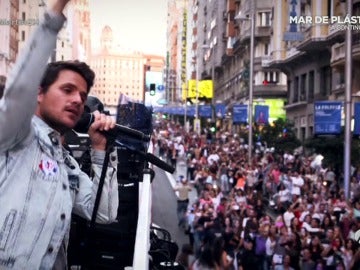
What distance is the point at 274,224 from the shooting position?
13.5 metres

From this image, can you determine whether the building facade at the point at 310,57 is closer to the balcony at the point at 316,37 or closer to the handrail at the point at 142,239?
the balcony at the point at 316,37

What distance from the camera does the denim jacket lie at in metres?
2.15

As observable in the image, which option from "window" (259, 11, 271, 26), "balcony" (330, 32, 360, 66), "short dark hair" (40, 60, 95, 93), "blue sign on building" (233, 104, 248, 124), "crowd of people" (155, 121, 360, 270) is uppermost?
"window" (259, 11, 271, 26)

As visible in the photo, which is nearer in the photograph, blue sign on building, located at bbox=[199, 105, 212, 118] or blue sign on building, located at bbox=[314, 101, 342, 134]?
blue sign on building, located at bbox=[314, 101, 342, 134]

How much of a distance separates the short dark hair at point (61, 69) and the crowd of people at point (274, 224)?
3929 millimetres

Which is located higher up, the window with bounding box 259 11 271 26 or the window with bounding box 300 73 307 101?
the window with bounding box 259 11 271 26

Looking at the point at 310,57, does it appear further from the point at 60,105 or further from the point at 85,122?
the point at 60,105

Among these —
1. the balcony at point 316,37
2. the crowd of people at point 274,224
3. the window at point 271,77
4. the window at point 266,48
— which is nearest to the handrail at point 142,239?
the crowd of people at point 274,224

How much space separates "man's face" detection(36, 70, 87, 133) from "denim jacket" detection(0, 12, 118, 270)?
3cm

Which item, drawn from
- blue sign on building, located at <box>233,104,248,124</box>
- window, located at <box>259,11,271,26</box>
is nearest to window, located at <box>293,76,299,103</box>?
blue sign on building, located at <box>233,104,248,124</box>

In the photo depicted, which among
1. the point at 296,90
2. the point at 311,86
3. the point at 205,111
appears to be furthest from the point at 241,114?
the point at 205,111

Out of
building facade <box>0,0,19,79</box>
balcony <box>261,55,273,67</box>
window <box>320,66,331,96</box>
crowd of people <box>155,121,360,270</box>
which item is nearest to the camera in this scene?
crowd of people <box>155,121,360,270</box>

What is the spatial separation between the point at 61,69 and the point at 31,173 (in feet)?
1.45

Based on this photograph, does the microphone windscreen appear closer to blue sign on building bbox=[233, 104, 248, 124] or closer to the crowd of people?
the crowd of people
